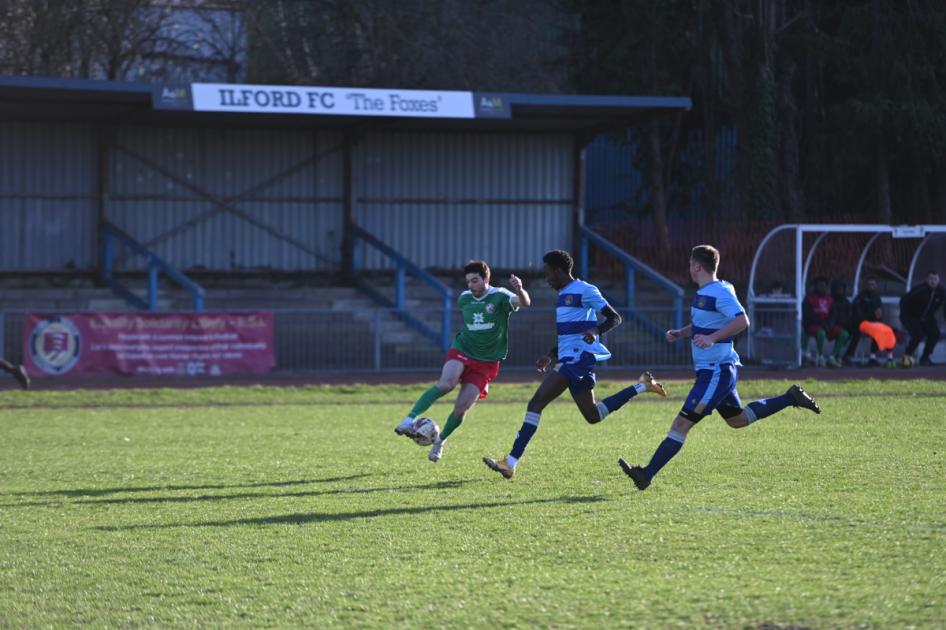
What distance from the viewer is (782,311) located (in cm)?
2583

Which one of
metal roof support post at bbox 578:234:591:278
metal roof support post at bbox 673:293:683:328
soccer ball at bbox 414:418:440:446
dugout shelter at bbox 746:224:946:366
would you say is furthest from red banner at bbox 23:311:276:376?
soccer ball at bbox 414:418:440:446

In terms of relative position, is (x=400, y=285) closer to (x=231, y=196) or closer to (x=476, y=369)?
(x=231, y=196)

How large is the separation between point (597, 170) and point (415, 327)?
17.3 m

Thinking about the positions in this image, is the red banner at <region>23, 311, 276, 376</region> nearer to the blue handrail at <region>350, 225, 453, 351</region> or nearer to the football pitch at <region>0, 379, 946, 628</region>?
the blue handrail at <region>350, 225, 453, 351</region>

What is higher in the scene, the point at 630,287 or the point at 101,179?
the point at 101,179

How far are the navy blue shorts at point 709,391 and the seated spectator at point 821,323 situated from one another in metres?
15.6

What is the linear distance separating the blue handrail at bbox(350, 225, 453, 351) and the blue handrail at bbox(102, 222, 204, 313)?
151 inches

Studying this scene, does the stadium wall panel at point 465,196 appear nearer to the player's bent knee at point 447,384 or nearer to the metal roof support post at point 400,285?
the metal roof support post at point 400,285

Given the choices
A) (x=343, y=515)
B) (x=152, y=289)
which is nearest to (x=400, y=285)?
(x=152, y=289)

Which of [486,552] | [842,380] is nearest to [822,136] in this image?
[842,380]

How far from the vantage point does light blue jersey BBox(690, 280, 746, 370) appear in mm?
10297

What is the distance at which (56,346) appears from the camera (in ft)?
74.2

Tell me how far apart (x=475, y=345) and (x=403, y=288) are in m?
16.3

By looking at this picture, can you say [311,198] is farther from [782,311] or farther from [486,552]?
[486,552]
